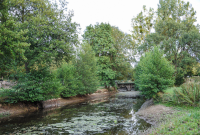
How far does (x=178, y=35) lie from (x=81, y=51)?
20890mm

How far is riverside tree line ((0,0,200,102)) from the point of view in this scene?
53.8ft

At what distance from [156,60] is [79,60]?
56.4 ft

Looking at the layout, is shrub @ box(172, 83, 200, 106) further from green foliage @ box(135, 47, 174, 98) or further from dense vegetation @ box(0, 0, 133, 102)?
dense vegetation @ box(0, 0, 133, 102)

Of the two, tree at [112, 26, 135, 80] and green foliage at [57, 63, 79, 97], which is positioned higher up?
tree at [112, 26, 135, 80]

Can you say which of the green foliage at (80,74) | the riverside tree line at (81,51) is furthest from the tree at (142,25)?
the green foliage at (80,74)

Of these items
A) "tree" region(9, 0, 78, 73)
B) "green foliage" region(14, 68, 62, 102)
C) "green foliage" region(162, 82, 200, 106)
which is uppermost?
"tree" region(9, 0, 78, 73)

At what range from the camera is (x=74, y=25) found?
20.7 meters

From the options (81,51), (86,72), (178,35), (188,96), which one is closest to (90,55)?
(81,51)

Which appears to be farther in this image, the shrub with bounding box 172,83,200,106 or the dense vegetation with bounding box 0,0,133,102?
the shrub with bounding box 172,83,200,106

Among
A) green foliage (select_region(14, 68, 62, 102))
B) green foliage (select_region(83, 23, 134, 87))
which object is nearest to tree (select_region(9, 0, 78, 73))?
green foliage (select_region(14, 68, 62, 102))

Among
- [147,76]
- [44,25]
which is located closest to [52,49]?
[44,25]

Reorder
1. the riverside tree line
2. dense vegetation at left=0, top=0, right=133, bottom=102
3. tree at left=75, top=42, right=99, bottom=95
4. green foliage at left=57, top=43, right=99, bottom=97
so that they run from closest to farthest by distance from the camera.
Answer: dense vegetation at left=0, top=0, right=133, bottom=102, the riverside tree line, green foliage at left=57, top=43, right=99, bottom=97, tree at left=75, top=42, right=99, bottom=95

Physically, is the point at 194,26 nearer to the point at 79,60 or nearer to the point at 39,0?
the point at 79,60

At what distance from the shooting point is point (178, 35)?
107 feet
